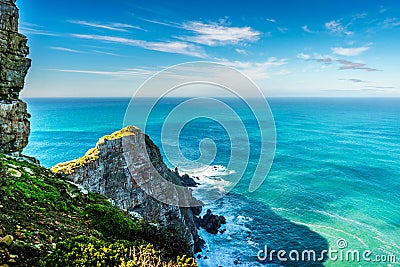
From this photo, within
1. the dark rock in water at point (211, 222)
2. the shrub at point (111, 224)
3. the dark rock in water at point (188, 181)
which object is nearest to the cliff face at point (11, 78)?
the shrub at point (111, 224)

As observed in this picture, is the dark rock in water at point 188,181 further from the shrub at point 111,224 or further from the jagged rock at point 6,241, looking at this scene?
the jagged rock at point 6,241

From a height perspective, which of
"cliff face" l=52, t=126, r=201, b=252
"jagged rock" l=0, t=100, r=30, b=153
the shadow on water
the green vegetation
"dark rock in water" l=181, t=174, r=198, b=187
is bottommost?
the shadow on water

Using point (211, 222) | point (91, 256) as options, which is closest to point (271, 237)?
point (211, 222)

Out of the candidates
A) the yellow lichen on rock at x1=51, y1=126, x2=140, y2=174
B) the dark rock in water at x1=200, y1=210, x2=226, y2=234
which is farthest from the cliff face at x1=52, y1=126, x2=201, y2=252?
the dark rock in water at x1=200, y1=210, x2=226, y2=234

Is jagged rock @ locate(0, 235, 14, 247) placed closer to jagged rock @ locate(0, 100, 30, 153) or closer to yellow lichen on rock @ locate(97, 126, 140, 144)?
jagged rock @ locate(0, 100, 30, 153)

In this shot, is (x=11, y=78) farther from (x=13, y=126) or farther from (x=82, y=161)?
(x=82, y=161)
